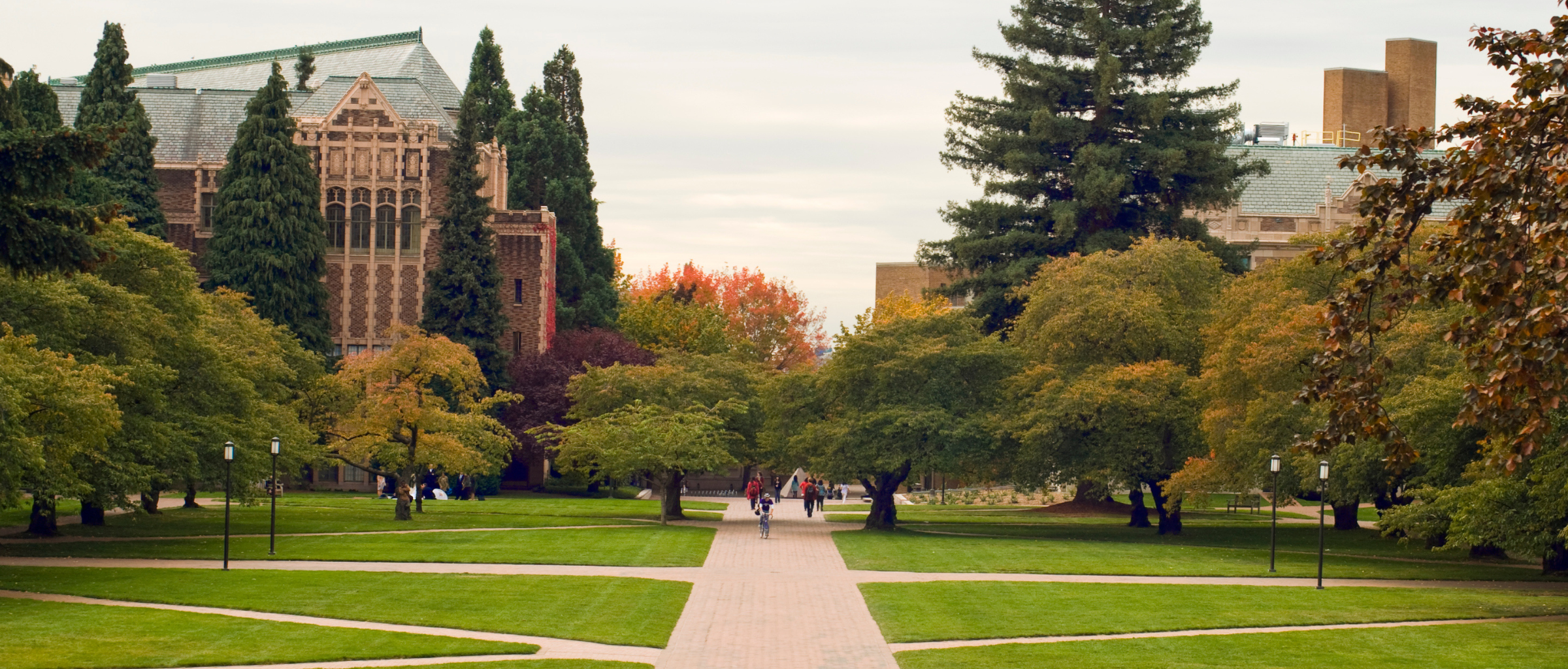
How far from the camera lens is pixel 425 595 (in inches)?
973

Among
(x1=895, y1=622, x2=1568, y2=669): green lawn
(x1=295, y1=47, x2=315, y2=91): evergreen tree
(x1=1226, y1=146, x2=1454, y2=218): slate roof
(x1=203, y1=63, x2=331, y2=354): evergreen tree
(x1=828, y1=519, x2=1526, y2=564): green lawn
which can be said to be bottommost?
(x1=828, y1=519, x2=1526, y2=564): green lawn

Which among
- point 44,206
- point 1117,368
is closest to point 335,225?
point 1117,368

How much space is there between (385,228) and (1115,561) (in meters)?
42.3

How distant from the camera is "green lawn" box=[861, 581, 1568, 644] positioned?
22.1 metres

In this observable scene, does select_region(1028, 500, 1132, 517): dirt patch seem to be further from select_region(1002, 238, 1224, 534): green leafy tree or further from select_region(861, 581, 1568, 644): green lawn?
select_region(861, 581, 1568, 644): green lawn

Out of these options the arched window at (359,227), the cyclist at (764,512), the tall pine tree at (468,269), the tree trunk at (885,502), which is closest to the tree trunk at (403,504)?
the cyclist at (764,512)

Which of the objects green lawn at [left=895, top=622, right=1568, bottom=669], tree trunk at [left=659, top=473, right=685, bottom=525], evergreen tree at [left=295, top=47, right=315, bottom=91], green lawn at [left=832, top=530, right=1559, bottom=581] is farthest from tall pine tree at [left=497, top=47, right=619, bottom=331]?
green lawn at [left=895, top=622, right=1568, bottom=669]

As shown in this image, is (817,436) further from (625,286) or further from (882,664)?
(625,286)

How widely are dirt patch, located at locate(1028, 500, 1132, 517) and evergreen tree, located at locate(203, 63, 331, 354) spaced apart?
96.0ft

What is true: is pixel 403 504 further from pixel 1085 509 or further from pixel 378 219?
pixel 1085 509

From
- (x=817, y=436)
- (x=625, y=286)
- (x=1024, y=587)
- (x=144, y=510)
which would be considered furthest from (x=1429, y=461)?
(x=625, y=286)

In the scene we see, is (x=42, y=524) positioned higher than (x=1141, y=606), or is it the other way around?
(x=1141, y=606)

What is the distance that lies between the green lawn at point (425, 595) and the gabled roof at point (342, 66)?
162 feet

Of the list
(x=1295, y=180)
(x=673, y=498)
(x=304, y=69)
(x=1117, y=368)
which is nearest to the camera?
(x=1117, y=368)
